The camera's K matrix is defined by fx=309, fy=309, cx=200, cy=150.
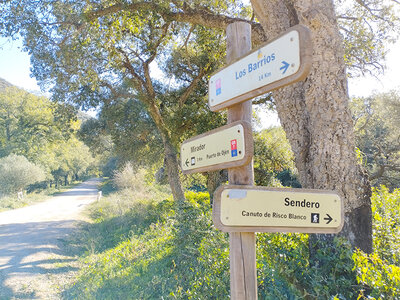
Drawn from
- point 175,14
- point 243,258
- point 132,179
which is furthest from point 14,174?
point 243,258

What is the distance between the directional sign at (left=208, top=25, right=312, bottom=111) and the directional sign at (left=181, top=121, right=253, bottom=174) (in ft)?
0.76

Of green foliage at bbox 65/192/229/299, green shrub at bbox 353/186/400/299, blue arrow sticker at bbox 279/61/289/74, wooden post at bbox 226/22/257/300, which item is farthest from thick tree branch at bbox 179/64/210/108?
blue arrow sticker at bbox 279/61/289/74

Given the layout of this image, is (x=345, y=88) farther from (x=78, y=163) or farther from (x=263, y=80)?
(x=78, y=163)

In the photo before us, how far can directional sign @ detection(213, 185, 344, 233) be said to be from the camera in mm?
1823

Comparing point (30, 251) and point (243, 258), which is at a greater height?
point (243, 258)

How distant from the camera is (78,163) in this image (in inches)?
2547

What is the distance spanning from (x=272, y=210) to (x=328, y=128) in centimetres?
235

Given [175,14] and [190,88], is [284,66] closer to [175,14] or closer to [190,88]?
[175,14]

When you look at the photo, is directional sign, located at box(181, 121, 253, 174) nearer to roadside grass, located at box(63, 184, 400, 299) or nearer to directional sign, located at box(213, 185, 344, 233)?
directional sign, located at box(213, 185, 344, 233)

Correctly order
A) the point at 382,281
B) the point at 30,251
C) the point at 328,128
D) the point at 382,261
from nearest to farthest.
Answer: the point at 382,281, the point at 382,261, the point at 328,128, the point at 30,251

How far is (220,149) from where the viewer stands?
200 cm

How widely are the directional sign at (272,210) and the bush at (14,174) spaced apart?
33828 millimetres

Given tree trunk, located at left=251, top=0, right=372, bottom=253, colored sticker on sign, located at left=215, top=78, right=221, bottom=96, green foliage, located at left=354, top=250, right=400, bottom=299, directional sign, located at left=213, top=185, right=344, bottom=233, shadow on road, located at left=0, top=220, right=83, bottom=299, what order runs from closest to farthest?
directional sign, located at left=213, top=185, right=344, bottom=233
colored sticker on sign, located at left=215, top=78, right=221, bottom=96
green foliage, located at left=354, top=250, right=400, bottom=299
tree trunk, located at left=251, top=0, right=372, bottom=253
shadow on road, located at left=0, top=220, right=83, bottom=299

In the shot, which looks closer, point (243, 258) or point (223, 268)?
point (243, 258)
